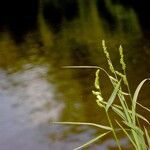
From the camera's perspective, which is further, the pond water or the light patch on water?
the light patch on water

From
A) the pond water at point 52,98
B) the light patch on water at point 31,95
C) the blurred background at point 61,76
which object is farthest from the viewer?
the light patch on water at point 31,95

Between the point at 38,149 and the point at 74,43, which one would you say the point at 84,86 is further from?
the point at 74,43

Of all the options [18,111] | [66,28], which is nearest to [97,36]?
[66,28]

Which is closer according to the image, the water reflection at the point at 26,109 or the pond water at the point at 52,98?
the pond water at the point at 52,98

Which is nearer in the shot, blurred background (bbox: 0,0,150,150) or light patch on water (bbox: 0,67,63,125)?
blurred background (bbox: 0,0,150,150)

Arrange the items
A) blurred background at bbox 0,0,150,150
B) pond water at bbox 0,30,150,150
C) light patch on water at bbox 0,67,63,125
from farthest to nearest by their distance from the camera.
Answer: light patch on water at bbox 0,67,63,125 < blurred background at bbox 0,0,150,150 < pond water at bbox 0,30,150,150

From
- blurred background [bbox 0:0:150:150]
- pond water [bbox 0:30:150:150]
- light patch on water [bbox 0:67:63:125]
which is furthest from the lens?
light patch on water [bbox 0:67:63:125]

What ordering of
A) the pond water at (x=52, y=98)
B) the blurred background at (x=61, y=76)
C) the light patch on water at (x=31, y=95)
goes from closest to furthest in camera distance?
the pond water at (x=52, y=98) → the blurred background at (x=61, y=76) → the light patch on water at (x=31, y=95)

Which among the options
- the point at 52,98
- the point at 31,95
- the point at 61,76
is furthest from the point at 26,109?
the point at 61,76
